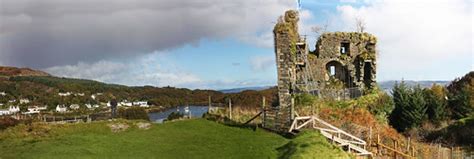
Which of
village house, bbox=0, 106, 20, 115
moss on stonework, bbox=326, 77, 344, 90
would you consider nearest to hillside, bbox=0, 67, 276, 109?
village house, bbox=0, 106, 20, 115

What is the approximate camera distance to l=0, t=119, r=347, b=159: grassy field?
2141 cm

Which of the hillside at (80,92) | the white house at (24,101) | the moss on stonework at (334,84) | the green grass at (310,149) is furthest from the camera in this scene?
the white house at (24,101)

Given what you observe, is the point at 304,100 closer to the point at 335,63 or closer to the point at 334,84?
the point at 334,84

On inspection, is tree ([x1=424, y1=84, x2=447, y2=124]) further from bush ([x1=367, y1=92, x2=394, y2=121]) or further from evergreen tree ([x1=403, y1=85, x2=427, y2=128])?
bush ([x1=367, y1=92, x2=394, y2=121])

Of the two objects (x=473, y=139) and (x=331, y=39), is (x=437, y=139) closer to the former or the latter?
(x=473, y=139)

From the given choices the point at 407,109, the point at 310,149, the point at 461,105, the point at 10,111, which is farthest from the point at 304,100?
the point at 10,111

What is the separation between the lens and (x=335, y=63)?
43.5 meters

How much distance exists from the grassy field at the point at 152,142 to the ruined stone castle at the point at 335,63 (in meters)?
11.9

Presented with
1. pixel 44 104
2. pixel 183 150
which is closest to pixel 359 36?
pixel 183 150

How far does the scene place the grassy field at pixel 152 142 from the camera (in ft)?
70.2

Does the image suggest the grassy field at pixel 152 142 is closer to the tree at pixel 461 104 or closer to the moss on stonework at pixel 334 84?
the moss on stonework at pixel 334 84

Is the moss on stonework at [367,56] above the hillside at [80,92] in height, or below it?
above

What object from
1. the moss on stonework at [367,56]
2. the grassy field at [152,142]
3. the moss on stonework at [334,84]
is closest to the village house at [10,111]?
the moss on stonework at [334,84]

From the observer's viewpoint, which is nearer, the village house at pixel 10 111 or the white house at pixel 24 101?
the village house at pixel 10 111
